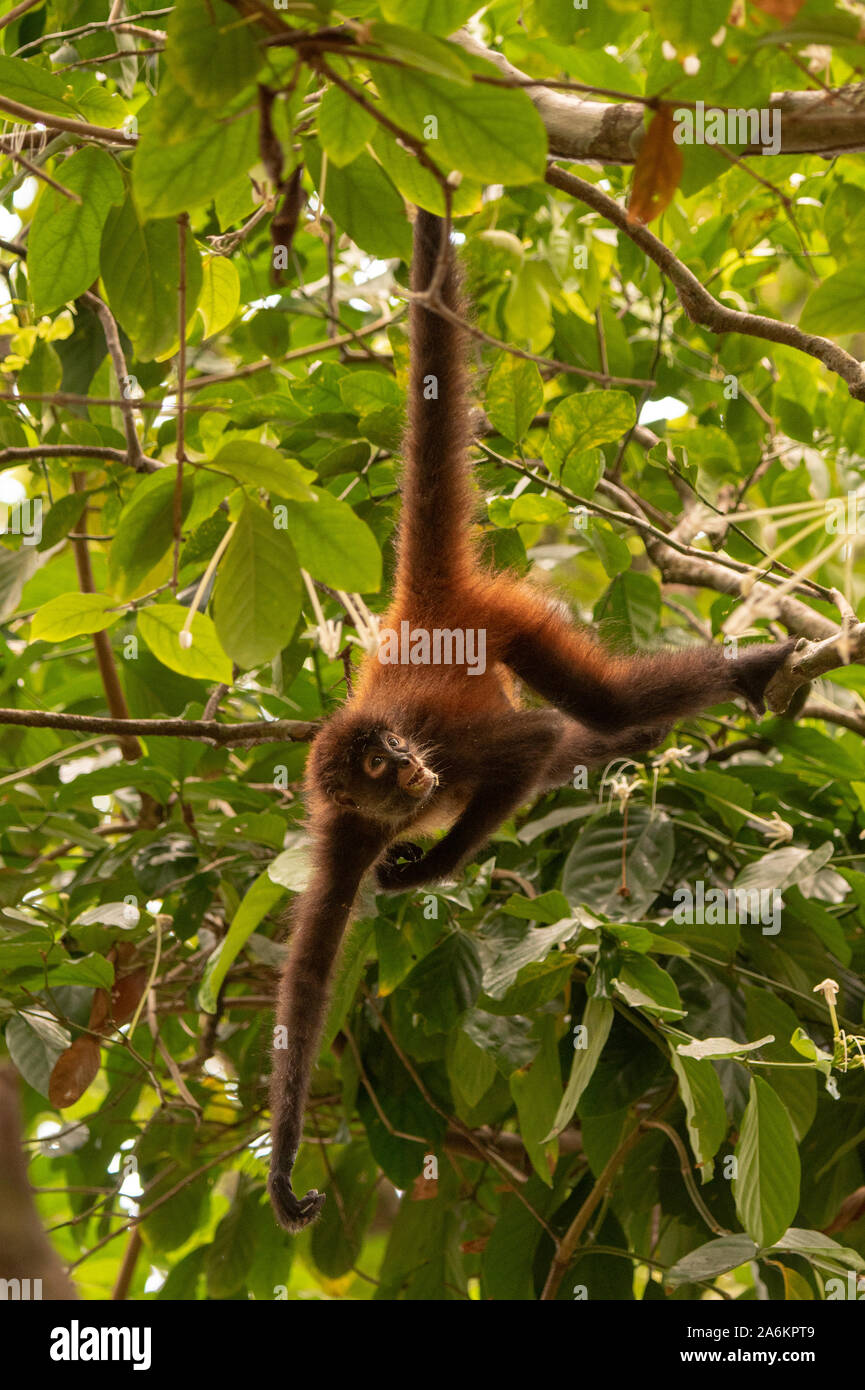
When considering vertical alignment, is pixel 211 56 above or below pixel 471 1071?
above

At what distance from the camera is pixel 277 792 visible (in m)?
3.94

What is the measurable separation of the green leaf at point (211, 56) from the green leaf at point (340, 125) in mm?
340

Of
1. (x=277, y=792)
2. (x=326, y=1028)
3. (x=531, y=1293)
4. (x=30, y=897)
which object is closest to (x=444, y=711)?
(x=277, y=792)

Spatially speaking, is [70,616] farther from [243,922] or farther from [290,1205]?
[290,1205]

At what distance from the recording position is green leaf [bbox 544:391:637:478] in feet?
9.95

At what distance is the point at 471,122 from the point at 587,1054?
180 centimetres

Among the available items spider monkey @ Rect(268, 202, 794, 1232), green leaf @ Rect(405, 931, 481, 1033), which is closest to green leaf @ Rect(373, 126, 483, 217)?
spider monkey @ Rect(268, 202, 794, 1232)

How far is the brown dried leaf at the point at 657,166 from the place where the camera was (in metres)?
1.91

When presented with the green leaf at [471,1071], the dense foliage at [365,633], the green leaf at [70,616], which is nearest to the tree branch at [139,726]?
the dense foliage at [365,633]

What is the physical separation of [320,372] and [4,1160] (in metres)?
2.75

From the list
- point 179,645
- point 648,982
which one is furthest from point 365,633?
point 648,982

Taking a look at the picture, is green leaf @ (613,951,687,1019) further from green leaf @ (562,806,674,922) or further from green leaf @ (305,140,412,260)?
green leaf @ (305,140,412,260)

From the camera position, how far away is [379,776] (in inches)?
131
